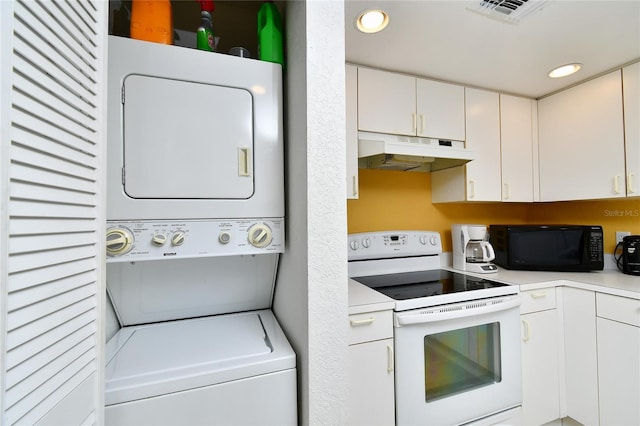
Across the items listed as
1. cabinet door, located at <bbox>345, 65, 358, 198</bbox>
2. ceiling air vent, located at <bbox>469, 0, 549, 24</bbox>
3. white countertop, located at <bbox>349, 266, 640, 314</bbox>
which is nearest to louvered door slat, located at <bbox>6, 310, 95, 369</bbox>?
white countertop, located at <bbox>349, 266, 640, 314</bbox>

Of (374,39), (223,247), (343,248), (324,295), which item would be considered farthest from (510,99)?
(223,247)

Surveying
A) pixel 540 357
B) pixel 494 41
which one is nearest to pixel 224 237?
pixel 494 41

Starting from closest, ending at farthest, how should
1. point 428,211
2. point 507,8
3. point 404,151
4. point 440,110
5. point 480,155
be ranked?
point 507,8 → point 404,151 → point 440,110 → point 480,155 → point 428,211

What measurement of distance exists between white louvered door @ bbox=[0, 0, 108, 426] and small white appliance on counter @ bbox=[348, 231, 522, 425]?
3.91 ft

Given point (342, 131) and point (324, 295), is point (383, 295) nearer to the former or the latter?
point (324, 295)

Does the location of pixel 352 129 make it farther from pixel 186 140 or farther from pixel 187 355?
pixel 187 355

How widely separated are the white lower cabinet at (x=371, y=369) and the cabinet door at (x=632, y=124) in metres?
1.82

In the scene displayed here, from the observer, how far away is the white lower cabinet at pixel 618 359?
1.41 metres

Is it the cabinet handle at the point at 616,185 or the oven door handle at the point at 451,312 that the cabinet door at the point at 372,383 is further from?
the cabinet handle at the point at 616,185

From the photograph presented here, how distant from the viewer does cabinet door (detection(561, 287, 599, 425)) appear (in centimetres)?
156

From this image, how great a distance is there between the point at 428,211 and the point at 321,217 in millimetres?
1672

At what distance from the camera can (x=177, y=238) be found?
2.94ft

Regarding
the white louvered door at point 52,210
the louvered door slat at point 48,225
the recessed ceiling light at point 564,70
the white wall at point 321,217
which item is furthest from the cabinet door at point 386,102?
the louvered door slat at point 48,225

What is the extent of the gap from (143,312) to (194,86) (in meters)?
0.92
